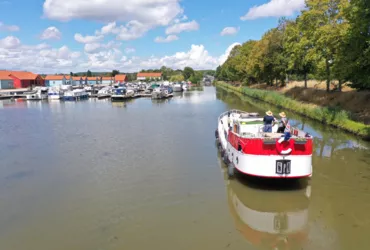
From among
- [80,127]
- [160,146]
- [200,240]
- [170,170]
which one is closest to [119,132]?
[80,127]

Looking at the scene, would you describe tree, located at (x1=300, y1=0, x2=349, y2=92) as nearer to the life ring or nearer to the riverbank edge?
the riverbank edge

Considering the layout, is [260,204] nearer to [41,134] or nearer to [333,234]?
[333,234]

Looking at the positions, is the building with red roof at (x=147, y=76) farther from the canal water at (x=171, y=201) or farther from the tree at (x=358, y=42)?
the canal water at (x=171, y=201)

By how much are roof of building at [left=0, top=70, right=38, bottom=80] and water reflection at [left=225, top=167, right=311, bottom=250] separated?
10901 centimetres

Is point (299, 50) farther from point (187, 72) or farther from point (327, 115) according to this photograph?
point (187, 72)

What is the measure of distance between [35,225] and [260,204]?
764 centimetres

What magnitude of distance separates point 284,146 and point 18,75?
119m

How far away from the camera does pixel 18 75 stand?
11256cm

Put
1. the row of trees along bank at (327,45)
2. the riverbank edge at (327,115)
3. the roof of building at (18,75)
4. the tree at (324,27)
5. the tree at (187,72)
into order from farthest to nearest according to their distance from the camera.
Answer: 1. the tree at (187,72)
2. the roof of building at (18,75)
3. the tree at (324,27)
4. the row of trees along bank at (327,45)
5. the riverbank edge at (327,115)

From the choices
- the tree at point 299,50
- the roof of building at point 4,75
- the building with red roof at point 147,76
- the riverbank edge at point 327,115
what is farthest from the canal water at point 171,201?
the building with red roof at point 147,76

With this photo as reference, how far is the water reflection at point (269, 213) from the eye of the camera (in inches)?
372

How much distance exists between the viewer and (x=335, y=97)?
33.5 meters

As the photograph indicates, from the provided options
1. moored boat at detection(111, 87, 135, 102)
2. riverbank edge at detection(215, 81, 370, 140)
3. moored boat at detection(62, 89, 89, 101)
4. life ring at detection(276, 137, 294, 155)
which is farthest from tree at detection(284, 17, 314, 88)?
moored boat at detection(62, 89, 89, 101)

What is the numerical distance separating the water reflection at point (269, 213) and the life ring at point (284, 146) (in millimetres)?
1677
